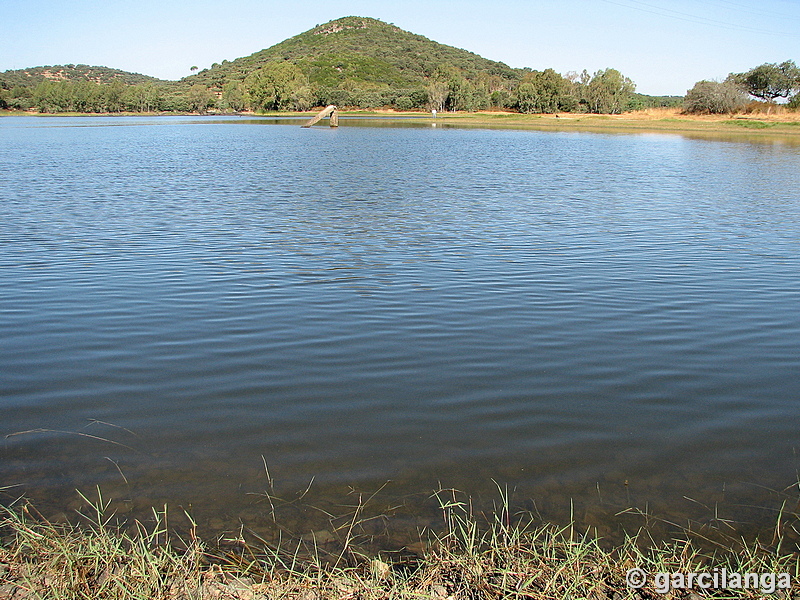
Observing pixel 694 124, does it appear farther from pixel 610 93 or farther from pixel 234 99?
pixel 234 99

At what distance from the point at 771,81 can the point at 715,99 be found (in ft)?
59.2

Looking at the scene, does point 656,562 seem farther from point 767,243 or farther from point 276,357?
point 767,243

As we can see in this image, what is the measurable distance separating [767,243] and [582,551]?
11478 mm

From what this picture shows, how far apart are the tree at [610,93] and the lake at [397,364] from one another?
90052 millimetres

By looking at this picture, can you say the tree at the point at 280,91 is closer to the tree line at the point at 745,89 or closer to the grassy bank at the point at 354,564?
the tree line at the point at 745,89

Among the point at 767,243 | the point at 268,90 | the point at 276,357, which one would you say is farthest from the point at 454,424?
the point at 268,90

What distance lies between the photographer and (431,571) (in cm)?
309

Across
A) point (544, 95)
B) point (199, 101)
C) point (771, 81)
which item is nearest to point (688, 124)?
point (771, 81)

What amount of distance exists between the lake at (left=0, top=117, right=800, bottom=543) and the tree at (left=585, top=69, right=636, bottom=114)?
9005 cm

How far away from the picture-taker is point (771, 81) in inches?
3187

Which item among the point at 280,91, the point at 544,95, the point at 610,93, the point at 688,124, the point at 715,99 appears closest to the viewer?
the point at 688,124

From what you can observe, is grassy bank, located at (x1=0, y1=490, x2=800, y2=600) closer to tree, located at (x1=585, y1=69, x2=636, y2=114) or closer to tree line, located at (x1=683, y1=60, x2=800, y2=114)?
tree line, located at (x1=683, y1=60, x2=800, y2=114)

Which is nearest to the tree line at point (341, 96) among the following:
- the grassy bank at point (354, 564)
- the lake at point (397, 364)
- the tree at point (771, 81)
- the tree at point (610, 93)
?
the tree at point (610, 93)

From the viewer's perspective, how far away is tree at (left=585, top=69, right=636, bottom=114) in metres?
96.6
